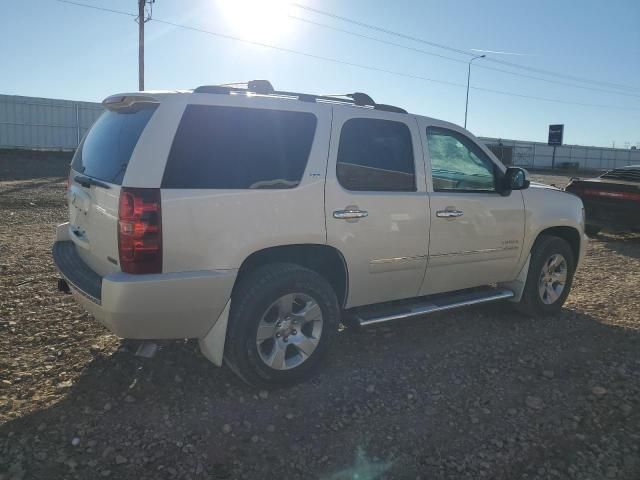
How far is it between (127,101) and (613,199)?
899 cm

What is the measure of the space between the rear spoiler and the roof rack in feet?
0.95

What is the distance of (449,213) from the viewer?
4.26 metres

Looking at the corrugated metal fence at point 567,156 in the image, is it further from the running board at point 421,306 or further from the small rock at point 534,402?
the small rock at point 534,402

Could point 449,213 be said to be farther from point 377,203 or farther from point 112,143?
point 112,143

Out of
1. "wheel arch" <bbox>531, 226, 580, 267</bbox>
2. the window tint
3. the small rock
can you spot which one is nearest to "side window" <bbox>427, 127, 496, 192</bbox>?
"wheel arch" <bbox>531, 226, 580, 267</bbox>

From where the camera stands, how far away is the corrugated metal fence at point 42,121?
24094 mm

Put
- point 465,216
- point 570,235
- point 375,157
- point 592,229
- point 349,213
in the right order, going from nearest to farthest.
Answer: point 349,213 < point 375,157 < point 465,216 < point 570,235 < point 592,229

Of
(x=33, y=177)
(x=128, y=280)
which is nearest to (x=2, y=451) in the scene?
(x=128, y=280)

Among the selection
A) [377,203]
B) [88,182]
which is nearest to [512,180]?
[377,203]

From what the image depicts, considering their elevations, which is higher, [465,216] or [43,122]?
[43,122]

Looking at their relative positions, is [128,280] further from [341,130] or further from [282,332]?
[341,130]

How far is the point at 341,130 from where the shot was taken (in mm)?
3770

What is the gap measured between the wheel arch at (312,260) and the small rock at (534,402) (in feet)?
4.74

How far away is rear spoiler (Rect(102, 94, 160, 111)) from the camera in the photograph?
325cm
